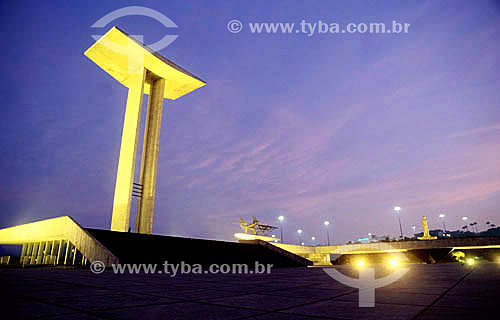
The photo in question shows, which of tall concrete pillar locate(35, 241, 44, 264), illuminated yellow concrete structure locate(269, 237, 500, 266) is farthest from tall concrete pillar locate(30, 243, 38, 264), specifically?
illuminated yellow concrete structure locate(269, 237, 500, 266)

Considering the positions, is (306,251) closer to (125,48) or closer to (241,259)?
(241,259)

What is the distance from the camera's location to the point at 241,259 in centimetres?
1642

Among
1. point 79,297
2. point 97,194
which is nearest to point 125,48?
point 79,297

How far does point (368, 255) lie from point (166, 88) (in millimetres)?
43745

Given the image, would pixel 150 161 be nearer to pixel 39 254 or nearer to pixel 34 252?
pixel 34 252

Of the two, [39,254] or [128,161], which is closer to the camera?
[39,254]

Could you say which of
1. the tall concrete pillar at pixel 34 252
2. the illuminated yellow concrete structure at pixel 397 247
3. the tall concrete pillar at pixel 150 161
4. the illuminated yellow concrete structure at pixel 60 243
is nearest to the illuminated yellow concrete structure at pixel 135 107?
the tall concrete pillar at pixel 150 161

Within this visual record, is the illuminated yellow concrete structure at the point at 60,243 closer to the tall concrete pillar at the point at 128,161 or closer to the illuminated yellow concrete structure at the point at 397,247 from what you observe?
the tall concrete pillar at the point at 128,161

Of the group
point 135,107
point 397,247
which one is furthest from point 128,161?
point 397,247

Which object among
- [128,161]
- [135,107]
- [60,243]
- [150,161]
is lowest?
[60,243]

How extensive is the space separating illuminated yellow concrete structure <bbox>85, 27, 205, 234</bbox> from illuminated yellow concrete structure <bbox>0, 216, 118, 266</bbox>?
6.80 meters

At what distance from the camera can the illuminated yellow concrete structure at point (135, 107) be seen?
27.1m

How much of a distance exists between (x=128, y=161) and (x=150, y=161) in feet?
9.34

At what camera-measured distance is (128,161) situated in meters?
27.7
